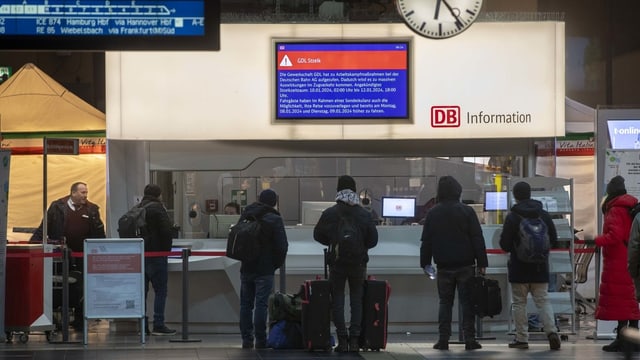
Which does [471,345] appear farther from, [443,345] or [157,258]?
[157,258]

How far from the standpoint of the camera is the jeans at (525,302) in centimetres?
1062

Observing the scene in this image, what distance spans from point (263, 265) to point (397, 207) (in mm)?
3013

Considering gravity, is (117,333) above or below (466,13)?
below

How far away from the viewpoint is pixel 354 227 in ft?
33.3

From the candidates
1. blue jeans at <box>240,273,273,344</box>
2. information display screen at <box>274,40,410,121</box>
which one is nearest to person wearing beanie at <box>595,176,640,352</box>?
information display screen at <box>274,40,410,121</box>

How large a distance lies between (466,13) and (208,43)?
387cm

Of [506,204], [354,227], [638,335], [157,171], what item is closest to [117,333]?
[157,171]

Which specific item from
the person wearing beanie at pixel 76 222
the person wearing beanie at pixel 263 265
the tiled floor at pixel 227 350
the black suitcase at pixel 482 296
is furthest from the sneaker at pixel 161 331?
the black suitcase at pixel 482 296

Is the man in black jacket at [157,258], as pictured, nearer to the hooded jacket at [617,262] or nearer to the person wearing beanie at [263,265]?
the person wearing beanie at [263,265]

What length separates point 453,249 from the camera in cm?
1027

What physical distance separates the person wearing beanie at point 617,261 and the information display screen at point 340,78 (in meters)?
2.97

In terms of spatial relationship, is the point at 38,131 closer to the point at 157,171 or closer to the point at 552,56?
the point at 157,171

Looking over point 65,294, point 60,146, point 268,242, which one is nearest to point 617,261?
point 268,242

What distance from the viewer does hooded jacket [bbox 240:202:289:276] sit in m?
10.4
